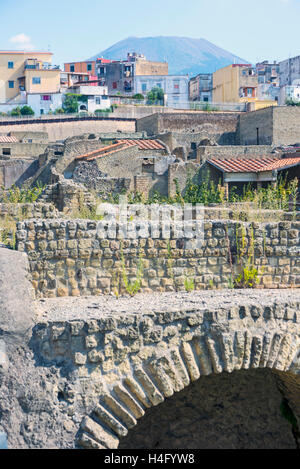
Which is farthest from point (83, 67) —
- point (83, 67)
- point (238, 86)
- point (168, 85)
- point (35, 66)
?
point (238, 86)

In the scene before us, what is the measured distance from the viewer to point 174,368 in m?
5.30

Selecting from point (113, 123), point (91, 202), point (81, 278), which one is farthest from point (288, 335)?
point (113, 123)

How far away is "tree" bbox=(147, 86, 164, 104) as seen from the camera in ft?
157

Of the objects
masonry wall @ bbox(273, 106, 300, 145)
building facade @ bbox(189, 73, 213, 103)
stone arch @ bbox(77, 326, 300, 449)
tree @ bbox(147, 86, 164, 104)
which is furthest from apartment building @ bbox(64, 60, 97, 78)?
stone arch @ bbox(77, 326, 300, 449)

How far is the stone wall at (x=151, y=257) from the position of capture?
6.78 meters

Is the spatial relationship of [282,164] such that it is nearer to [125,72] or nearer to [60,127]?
[60,127]

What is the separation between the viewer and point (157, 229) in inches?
278

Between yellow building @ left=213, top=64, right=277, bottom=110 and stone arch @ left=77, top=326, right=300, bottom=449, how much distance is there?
4671 centimetres

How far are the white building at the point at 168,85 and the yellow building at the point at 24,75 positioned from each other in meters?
9.61

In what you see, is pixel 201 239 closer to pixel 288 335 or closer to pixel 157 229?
pixel 157 229

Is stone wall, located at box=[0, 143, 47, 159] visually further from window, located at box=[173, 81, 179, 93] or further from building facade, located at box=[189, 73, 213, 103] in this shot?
window, located at box=[173, 81, 179, 93]

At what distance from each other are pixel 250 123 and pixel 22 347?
3088 cm

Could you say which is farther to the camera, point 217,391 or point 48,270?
point 217,391
